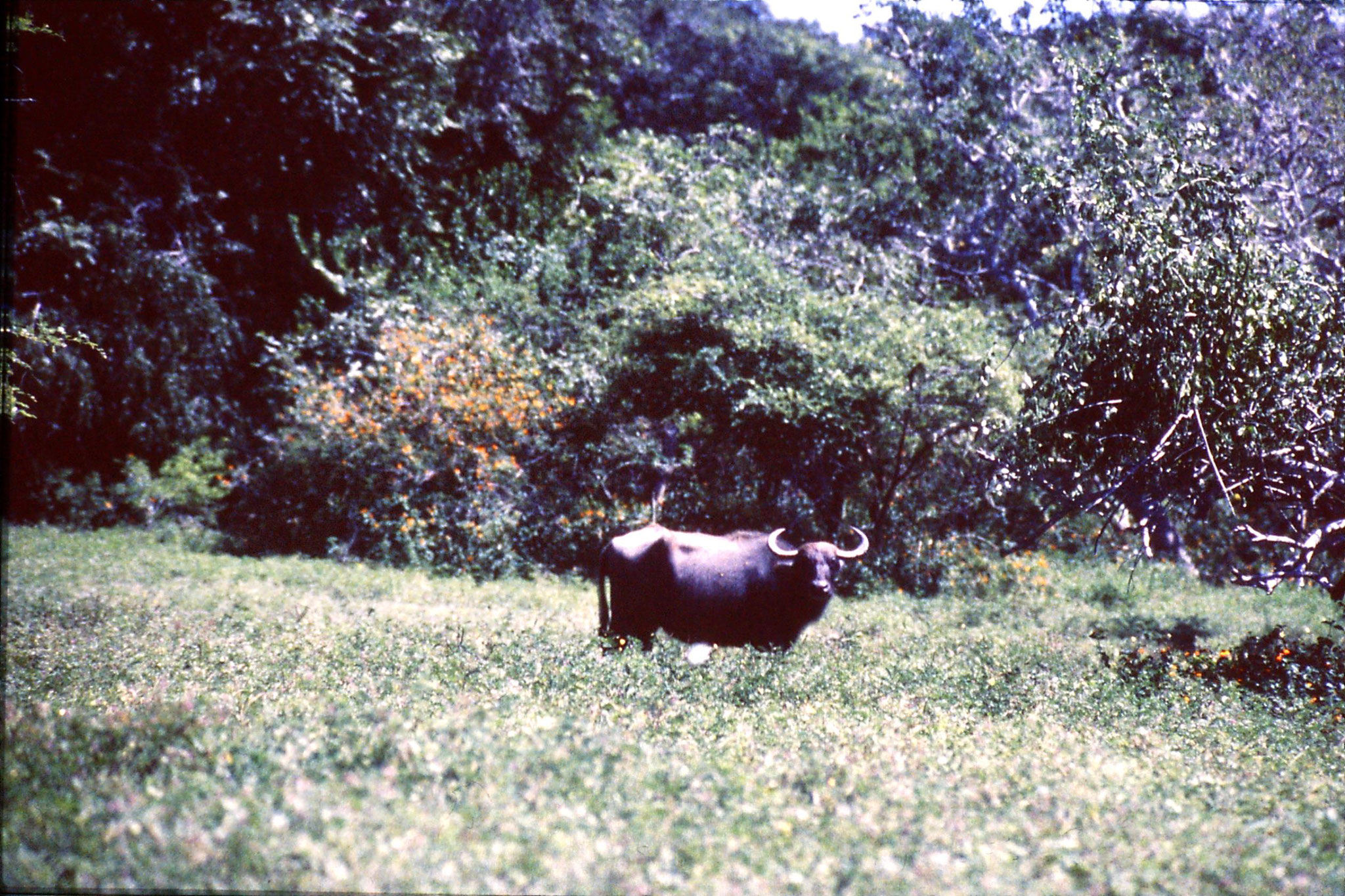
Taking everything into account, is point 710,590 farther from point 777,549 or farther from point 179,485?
point 179,485

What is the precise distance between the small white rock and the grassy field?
16 centimetres

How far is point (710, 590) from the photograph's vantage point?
9.59 metres

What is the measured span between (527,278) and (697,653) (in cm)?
1195

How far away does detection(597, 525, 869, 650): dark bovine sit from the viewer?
31.4ft

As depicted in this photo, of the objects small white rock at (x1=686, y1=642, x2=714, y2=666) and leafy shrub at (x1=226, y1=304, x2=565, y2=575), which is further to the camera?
leafy shrub at (x1=226, y1=304, x2=565, y2=575)

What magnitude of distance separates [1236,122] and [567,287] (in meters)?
11.8

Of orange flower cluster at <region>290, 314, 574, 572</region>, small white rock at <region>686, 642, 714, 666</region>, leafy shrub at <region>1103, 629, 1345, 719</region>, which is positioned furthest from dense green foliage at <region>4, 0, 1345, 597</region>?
small white rock at <region>686, 642, 714, 666</region>

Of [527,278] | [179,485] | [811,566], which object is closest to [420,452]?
[527,278]

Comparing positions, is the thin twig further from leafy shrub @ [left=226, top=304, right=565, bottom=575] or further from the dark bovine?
leafy shrub @ [left=226, top=304, right=565, bottom=575]

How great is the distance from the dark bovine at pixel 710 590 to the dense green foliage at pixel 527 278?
3.17m

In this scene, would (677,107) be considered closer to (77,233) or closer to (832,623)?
(77,233)

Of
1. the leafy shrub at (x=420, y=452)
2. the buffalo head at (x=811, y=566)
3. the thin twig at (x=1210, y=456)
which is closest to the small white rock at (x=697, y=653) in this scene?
the buffalo head at (x=811, y=566)

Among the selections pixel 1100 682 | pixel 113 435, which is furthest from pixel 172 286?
pixel 1100 682

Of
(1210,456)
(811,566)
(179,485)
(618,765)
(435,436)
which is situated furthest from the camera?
(179,485)
